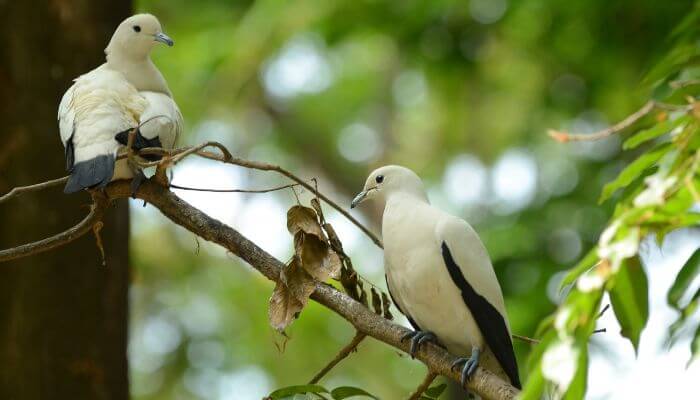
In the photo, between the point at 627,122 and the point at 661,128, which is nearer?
the point at 627,122

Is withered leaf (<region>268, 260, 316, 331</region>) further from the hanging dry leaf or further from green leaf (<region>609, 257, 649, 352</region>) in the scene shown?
green leaf (<region>609, 257, 649, 352</region>)

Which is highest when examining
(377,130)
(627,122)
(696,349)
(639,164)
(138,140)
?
(627,122)

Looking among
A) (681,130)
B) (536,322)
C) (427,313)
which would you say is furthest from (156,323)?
(681,130)

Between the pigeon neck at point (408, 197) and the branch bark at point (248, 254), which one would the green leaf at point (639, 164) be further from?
the pigeon neck at point (408, 197)

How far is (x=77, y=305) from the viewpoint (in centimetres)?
514

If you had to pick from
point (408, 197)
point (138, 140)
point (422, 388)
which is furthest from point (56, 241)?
point (408, 197)

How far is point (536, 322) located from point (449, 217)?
1913 millimetres

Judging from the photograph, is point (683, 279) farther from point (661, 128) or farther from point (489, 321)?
point (489, 321)

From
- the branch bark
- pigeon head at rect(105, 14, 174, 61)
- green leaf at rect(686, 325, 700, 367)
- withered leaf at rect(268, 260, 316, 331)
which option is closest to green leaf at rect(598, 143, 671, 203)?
green leaf at rect(686, 325, 700, 367)

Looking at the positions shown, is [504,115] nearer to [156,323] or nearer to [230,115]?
[230,115]

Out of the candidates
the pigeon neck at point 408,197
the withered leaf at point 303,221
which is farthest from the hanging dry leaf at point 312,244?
the pigeon neck at point 408,197

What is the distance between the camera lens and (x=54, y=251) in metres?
5.17

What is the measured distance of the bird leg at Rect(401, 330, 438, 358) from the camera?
3.63m

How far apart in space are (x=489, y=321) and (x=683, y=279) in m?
1.64
